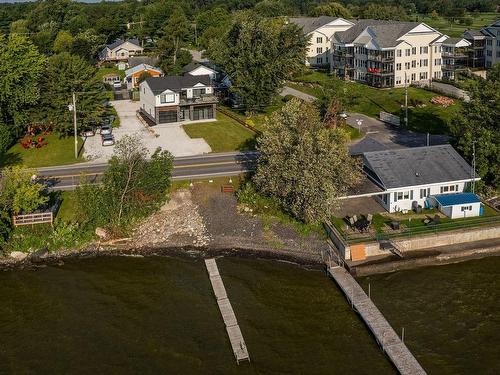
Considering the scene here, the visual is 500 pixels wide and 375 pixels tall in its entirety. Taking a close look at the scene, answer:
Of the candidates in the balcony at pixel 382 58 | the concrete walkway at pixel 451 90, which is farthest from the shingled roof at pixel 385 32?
the concrete walkway at pixel 451 90

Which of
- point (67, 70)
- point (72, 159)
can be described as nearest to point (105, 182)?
point (72, 159)

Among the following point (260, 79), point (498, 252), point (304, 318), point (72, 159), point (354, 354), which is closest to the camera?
point (354, 354)

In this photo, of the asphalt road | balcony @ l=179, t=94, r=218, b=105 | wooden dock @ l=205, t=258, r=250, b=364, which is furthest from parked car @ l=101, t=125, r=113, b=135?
wooden dock @ l=205, t=258, r=250, b=364

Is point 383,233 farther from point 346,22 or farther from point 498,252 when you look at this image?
point 346,22

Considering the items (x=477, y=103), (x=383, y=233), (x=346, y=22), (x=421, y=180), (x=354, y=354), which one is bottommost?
(x=354, y=354)

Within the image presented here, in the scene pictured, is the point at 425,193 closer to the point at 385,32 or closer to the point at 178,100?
the point at 178,100

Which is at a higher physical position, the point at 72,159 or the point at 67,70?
the point at 67,70

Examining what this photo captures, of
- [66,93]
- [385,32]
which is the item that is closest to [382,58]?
[385,32]
